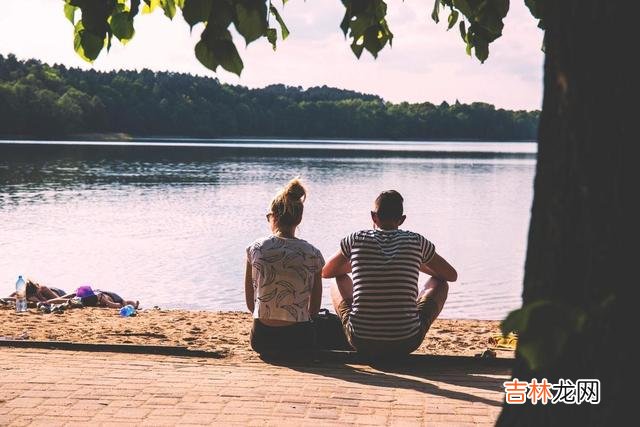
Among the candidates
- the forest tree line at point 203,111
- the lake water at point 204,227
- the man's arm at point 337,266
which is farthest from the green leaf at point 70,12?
the forest tree line at point 203,111

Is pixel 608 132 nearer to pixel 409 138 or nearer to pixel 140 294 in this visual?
pixel 140 294

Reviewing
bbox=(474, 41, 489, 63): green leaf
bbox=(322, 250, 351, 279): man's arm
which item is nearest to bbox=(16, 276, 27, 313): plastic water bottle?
bbox=(322, 250, 351, 279): man's arm

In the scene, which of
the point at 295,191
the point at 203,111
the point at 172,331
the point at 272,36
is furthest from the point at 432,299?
the point at 203,111

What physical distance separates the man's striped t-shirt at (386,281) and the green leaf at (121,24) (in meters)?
2.35

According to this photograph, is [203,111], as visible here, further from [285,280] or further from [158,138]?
[285,280]

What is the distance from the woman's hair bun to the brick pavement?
105 centimetres

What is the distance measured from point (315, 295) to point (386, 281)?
618 millimetres

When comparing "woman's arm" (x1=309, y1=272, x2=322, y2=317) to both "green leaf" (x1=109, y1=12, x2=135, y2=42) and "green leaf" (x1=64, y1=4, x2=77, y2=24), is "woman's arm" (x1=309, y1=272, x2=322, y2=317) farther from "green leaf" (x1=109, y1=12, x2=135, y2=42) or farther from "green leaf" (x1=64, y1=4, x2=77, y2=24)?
"green leaf" (x1=64, y1=4, x2=77, y2=24)

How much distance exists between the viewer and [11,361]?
18.4 ft

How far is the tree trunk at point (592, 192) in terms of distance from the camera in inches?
85.4

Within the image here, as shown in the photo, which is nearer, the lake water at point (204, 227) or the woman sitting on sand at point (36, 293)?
the woman sitting on sand at point (36, 293)

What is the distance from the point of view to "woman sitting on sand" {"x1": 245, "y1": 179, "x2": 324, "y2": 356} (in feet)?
18.8

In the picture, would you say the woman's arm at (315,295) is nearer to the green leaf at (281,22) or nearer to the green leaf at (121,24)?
the green leaf at (281,22)

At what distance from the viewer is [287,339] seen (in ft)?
19.1
